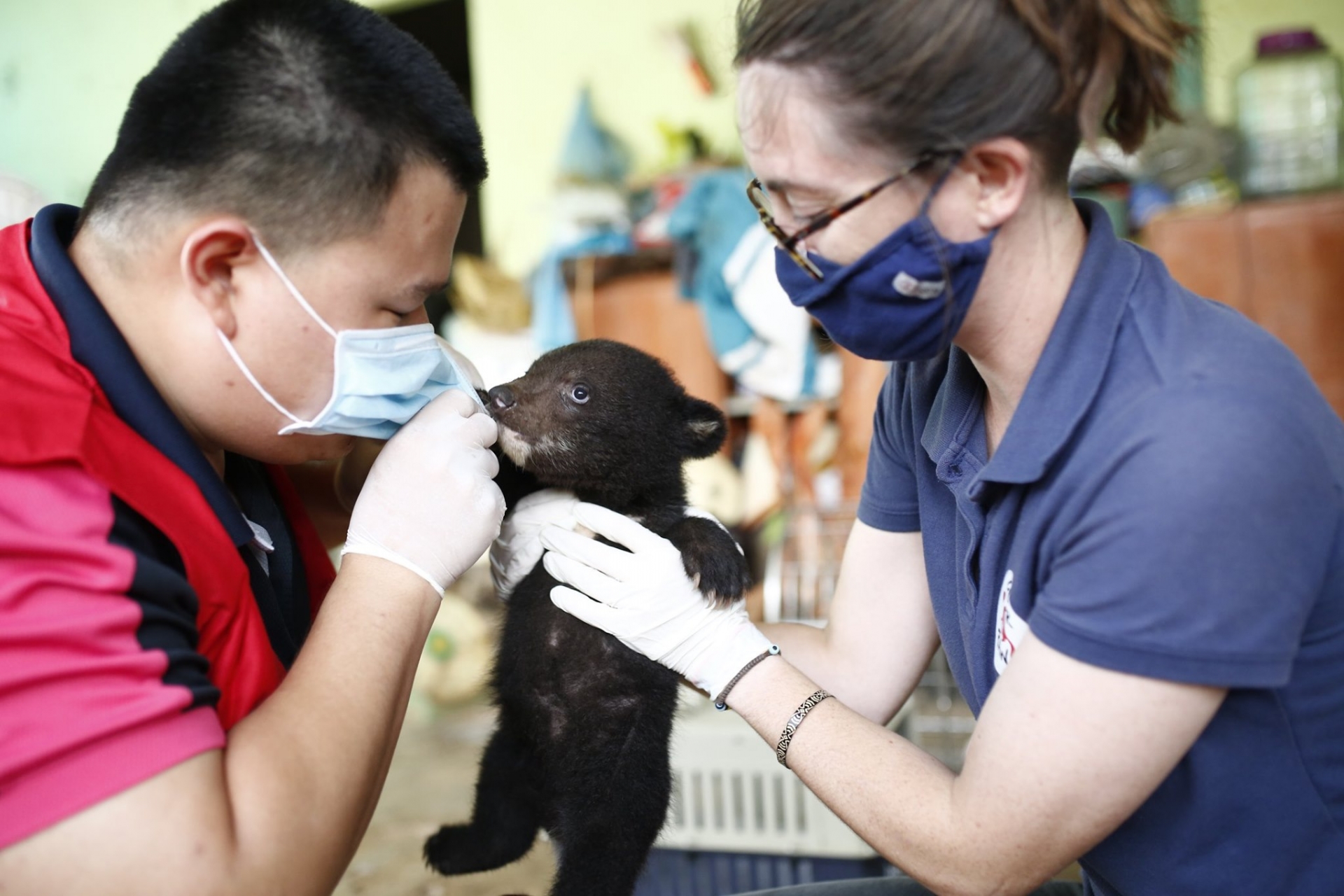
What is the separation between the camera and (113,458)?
1.24 meters

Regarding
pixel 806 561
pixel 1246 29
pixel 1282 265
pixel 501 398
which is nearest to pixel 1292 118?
pixel 1246 29

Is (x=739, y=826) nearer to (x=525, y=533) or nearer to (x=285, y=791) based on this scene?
(x=525, y=533)

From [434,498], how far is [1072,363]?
94cm

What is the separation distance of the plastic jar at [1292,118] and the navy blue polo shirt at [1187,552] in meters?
3.21

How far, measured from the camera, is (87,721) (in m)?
1.07

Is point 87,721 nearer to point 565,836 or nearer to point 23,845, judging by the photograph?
point 23,845

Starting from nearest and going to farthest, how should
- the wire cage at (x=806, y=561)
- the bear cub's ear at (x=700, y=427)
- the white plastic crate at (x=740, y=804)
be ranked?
1. the bear cub's ear at (x=700, y=427)
2. the white plastic crate at (x=740, y=804)
3. the wire cage at (x=806, y=561)

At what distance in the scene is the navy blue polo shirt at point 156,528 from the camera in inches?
46.9

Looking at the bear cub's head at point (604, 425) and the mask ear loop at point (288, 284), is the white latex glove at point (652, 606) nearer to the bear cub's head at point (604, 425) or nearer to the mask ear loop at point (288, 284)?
the bear cub's head at point (604, 425)

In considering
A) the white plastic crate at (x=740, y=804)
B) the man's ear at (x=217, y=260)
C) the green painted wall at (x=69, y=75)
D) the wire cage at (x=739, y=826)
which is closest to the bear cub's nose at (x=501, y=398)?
the man's ear at (x=217, y=260)

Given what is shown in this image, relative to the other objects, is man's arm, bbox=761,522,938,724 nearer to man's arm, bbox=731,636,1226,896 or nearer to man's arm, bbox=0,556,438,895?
man's arm, bbox=731,636,1226,896

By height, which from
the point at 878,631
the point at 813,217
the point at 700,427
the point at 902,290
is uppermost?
the point at 813,217

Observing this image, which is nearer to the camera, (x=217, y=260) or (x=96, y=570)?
(x=96, y=570)

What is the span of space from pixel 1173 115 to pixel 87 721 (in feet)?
5.20
